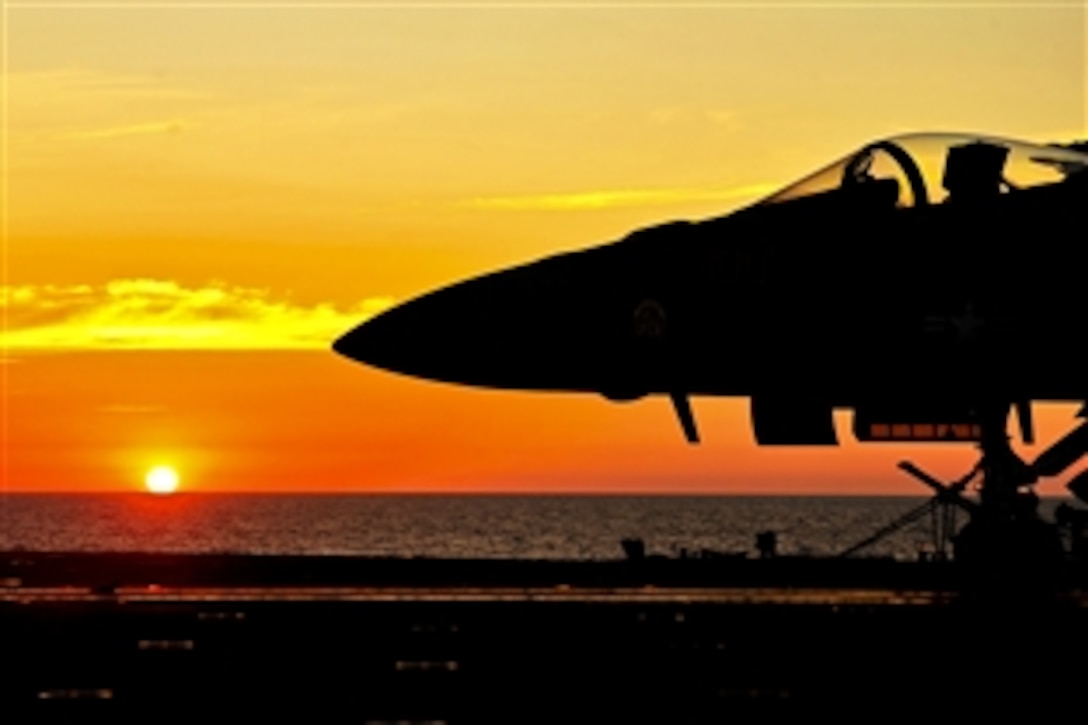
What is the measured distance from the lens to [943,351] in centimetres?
2153

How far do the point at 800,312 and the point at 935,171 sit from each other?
2.27 metres

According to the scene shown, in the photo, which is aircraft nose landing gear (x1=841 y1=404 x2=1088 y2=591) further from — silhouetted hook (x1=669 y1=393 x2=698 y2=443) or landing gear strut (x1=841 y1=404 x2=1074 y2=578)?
silhouetted hook (x1=669 y1=393 x2=698 y2=443)

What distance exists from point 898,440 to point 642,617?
14.6ft

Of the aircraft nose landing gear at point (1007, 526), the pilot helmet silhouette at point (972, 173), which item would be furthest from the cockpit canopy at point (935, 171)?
the aircraft nose landing gear at point (1007, 526)

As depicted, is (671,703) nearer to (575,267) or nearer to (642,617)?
(642,617)

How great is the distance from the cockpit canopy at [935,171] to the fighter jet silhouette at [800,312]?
3 centimetres

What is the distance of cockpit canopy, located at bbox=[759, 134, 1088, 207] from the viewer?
873 inches

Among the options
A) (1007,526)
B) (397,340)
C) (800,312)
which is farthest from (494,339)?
(1007,526)

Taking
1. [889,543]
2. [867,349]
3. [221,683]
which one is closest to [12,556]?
[867,349]

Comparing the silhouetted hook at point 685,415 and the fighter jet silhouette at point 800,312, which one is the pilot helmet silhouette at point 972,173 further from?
the silhouetted hook at point 685,415

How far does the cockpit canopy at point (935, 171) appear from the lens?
2217 centimetres

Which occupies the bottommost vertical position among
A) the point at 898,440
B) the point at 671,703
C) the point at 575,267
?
the point at 671,703

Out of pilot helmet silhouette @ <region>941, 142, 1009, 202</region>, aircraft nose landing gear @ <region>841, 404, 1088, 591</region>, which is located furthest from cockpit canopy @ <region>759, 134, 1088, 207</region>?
aircraft nose landing gear @ <region>841, 404, 1088, 591</region>

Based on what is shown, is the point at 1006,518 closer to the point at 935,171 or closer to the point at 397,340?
the point at 935,171
